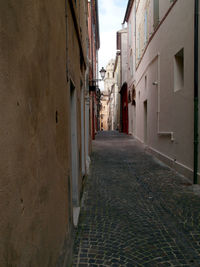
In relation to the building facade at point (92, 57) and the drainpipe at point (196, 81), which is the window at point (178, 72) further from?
the building facade at point (92, 57)

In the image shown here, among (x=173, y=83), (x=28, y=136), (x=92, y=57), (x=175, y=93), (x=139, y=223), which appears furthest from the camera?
(x=92, y=57)

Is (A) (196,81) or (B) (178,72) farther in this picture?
(B) (178,72)

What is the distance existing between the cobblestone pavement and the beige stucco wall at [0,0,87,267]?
3.42ft

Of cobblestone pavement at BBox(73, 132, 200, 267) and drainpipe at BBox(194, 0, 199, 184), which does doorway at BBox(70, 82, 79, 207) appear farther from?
drainpipe at BBox(194, 0, 199, 184)

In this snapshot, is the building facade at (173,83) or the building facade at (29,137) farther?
the building facade at (173,83)

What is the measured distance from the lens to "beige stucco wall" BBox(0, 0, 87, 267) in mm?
1077

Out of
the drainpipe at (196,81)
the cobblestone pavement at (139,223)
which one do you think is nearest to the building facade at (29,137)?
the cobblestone pavement at (139,223)

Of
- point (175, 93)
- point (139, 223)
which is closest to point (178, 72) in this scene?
point (175, 93)

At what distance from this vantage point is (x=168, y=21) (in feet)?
27.3

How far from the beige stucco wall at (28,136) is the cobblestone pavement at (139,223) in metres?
1.04

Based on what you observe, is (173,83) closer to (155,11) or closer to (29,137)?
(155,11)

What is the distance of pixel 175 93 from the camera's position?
304 inches

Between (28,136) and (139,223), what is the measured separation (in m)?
2.99

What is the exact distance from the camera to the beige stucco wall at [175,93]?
6.49 m
